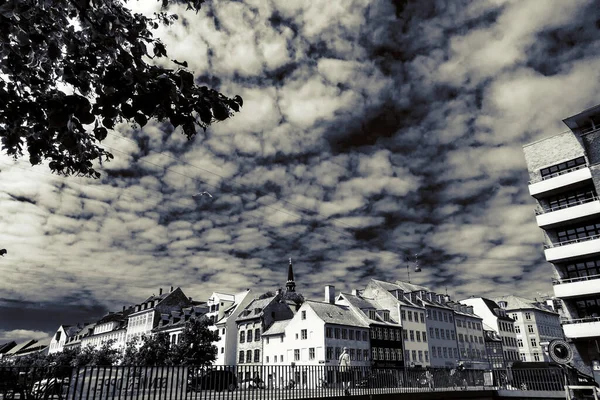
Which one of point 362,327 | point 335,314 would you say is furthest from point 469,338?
point 335,314

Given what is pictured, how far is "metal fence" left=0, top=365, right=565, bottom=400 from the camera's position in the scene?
10.9 meters

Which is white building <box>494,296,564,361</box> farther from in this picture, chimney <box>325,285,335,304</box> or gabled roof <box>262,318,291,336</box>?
gabled roof <box>262,318,291,336</box>

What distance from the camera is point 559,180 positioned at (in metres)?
34.8

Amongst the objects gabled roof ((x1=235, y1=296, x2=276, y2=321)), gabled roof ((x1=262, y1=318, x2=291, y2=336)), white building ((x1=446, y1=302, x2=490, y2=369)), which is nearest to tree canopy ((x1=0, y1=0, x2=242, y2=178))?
gabled roof ((x1=262, y1=318, x2=291, y2=336))

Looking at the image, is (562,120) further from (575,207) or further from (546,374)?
(546,374)

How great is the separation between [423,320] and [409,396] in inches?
1897

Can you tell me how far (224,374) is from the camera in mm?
15109

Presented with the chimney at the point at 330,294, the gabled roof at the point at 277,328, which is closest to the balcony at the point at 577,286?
→ the chimney at the point at 330,294

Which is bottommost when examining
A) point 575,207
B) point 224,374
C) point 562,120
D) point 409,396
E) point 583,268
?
point 409,396

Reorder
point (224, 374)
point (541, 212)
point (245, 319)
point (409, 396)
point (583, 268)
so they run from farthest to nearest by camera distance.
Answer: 1. point (245, 319)
2. point (541, 212)
3. point (583, 268)
4. point (409, 396)
5. point (224, 374)

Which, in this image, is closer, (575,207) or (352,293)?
(575,207)

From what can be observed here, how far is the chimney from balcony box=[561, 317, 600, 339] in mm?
33799

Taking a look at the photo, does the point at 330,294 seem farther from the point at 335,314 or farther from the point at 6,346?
the point at 6,346

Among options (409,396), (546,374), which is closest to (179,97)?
(409,396)
